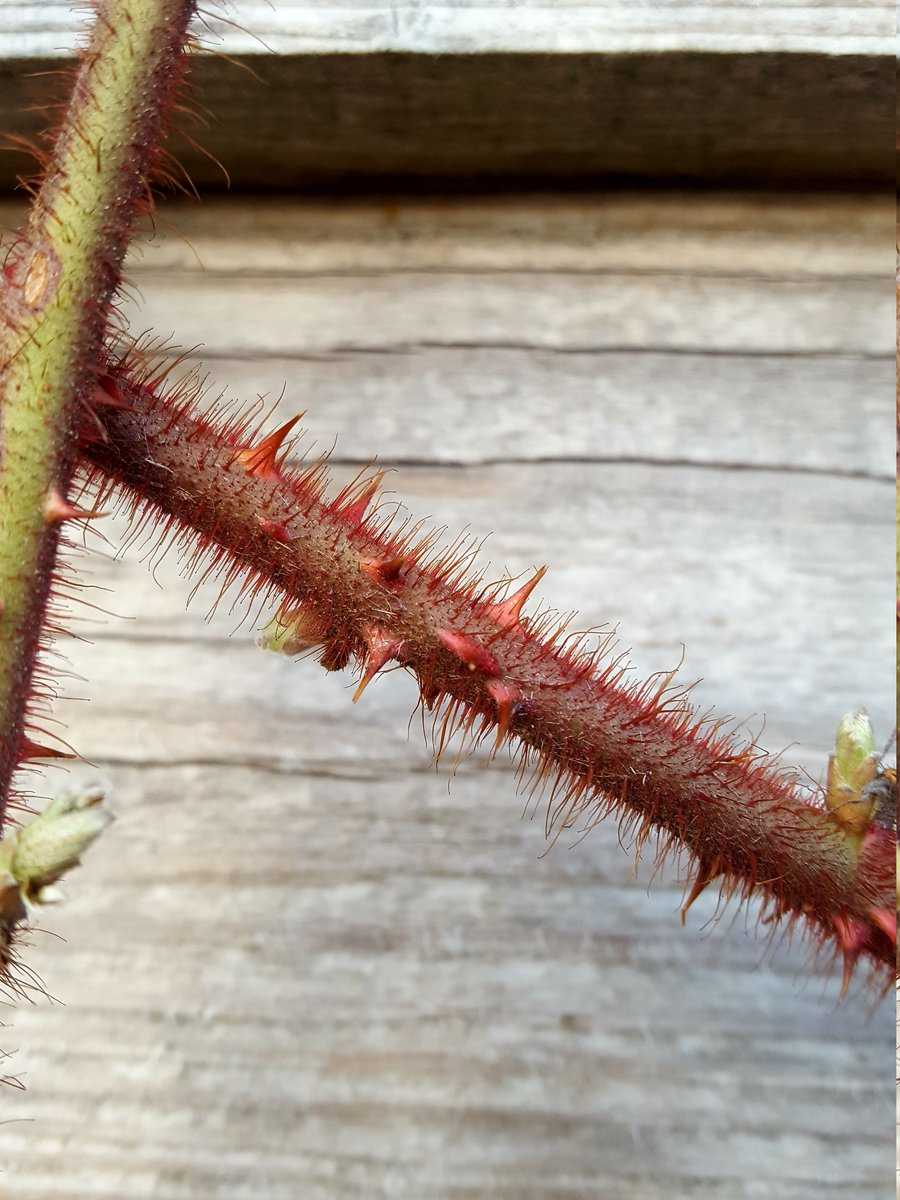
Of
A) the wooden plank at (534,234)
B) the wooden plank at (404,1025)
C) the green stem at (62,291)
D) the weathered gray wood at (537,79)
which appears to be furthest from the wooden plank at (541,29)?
the wooden plank at (404,1025)

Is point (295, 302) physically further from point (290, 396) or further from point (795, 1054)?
point (795, 1054)

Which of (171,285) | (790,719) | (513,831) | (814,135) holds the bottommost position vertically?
(513,831)

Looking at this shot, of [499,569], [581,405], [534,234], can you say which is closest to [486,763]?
[499,569]

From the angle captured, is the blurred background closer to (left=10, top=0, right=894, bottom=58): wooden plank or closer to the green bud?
(left=10, top=0, right=894, bottom=58): wooden plank

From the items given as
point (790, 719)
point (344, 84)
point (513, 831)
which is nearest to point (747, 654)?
point (790, 719)

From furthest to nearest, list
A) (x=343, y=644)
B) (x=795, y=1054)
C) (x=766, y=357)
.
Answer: (x=766, y=357), (x=795, y=1054), (x=343, y=644)

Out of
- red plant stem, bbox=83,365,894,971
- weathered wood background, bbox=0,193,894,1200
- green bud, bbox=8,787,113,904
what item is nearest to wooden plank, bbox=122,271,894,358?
weathered wood background, bbox=0,193,894,1200

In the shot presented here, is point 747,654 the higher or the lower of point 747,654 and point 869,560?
the lower

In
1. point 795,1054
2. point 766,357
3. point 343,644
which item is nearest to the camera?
point 343,644
